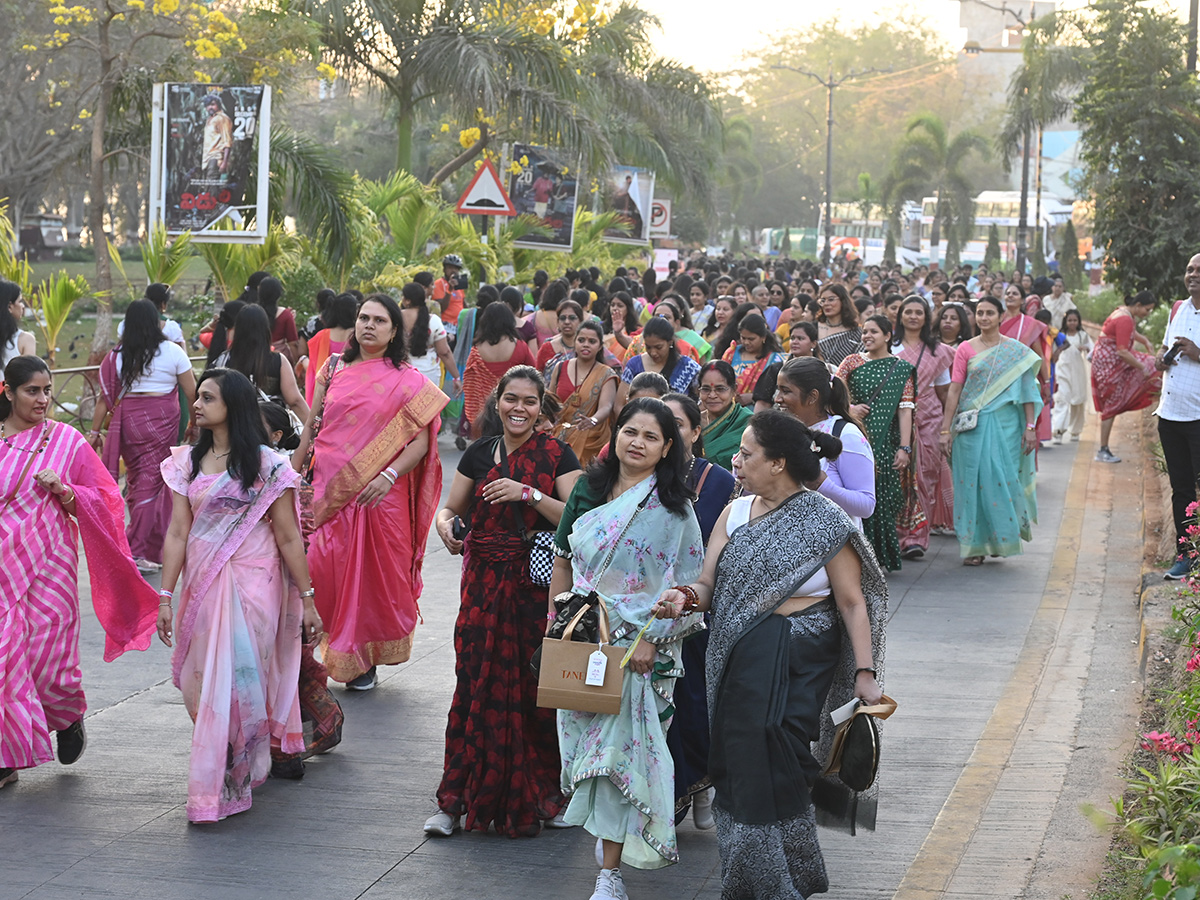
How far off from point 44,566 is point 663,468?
254 centimetres

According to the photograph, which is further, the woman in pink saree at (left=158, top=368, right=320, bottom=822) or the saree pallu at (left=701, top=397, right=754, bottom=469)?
the saree pallu at (left=701, top=397, right=754, bottom=469)

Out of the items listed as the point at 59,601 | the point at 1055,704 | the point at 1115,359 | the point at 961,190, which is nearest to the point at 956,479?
the point at 1115,359

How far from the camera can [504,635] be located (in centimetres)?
510

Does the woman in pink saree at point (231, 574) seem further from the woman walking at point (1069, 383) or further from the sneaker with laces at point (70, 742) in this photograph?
the woman walking at point (1069, 383)

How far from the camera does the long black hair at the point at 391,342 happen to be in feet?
21.5

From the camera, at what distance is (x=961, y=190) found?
5231 centimetres

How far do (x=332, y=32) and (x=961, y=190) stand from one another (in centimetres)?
3587

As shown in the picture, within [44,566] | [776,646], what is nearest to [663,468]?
[776,646]

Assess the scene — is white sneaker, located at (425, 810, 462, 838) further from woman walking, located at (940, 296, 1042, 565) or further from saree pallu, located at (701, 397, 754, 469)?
woman walking, located at (940, 296, 1042, 565)

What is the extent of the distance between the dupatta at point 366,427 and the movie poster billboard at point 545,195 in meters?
14.6

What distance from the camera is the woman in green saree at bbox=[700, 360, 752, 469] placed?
247 inches

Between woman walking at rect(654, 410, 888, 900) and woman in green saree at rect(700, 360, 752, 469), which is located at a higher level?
woman in green saree at rect(700, 360, 752, 469)

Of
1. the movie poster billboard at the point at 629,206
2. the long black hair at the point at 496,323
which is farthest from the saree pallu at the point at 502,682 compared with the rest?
the movie poster billboard at the point at 629,206

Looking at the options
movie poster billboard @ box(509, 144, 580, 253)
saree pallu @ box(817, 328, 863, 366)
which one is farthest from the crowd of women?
movie poster billboard @ box(509, 144, 580, 253)
